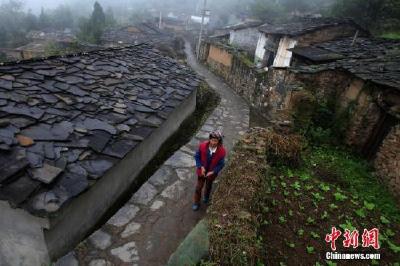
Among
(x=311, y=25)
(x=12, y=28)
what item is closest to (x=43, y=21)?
(x=12, y=28)

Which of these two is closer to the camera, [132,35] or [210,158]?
[210,158]

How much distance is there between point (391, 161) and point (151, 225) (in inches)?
288

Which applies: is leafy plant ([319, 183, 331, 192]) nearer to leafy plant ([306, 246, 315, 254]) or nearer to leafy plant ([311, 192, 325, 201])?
leafy plant ([311, 192, 325, 201])

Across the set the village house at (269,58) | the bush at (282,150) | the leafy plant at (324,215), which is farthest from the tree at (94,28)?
the leafy plant at (324,215)

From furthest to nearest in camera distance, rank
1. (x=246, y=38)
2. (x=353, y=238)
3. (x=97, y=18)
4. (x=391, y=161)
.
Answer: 1. (x=97, y=18)
2. (x=246, y=38)
3. (x=391, y=161)
4. (x=353, y=238)

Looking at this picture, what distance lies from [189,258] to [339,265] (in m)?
2.94

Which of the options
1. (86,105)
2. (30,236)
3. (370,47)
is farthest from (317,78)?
(30,236)

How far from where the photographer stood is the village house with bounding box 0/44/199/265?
4.40 meters

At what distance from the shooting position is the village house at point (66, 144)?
4398 mm

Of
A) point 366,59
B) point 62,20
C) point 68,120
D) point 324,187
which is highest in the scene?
point 366,59

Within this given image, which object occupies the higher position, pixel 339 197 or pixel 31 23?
pixel 31 23

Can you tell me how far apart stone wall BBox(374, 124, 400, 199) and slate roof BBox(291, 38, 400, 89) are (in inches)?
61.6

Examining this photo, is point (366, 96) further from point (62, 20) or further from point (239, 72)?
point (62, 20)

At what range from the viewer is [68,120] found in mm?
5914
